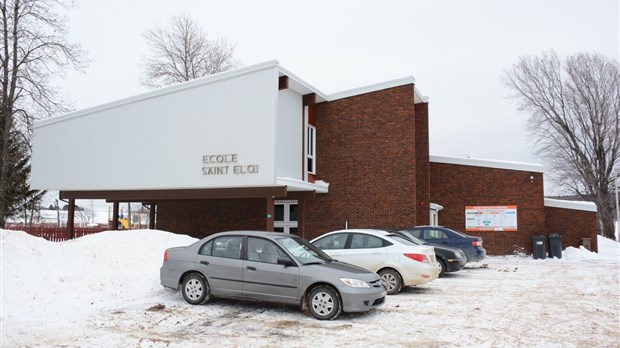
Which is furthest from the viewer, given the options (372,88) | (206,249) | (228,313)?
(372,88)

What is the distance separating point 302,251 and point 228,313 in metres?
1.71

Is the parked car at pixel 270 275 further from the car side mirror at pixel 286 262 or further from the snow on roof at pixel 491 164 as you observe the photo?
the snow on roof at pixel 491 164

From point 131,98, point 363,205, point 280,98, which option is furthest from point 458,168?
point 131,98

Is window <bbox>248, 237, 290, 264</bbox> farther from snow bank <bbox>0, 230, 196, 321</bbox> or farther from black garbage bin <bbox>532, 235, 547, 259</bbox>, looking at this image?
black garbage bin <bbox>532, 235, 547, 259</bbox>

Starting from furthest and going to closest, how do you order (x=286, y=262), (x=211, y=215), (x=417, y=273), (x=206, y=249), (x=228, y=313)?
(x=211, y=215)
(x=417, y=273)
(x=206, y=249)
(x=228, y=313)
(x=286, y=262)

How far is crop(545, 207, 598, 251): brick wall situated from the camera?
23359 millimetres

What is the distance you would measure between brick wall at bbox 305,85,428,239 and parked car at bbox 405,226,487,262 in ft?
12.1

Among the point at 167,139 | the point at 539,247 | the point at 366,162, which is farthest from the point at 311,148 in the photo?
the point at 539,247

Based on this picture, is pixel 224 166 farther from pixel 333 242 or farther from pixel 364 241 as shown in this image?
pixel 364 241

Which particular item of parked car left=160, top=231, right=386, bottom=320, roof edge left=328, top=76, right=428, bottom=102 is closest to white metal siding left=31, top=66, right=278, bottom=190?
roof edge left=328, top=76, right=428, bottom=102

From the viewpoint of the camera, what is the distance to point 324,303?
7797 mm

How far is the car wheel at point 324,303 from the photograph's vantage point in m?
7.71

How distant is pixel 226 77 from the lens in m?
18.8

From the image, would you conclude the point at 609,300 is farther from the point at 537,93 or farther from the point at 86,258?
the point at 537,93
